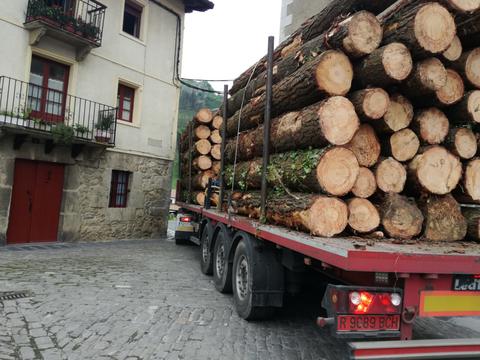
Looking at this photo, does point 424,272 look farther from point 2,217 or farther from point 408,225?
point 2,217

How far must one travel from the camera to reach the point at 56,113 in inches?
406

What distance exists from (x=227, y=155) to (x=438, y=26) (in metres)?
3.96

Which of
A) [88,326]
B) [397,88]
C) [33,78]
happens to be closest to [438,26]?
[397,88]

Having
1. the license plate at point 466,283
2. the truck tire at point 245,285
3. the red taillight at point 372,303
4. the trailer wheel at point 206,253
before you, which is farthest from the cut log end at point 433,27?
the trailer wheel at point 206,253

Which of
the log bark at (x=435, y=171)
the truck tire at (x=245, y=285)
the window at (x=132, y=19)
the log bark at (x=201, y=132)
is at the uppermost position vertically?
the window at (x=132, y=19)

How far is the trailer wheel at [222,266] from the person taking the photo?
5.38m

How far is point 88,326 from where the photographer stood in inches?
160

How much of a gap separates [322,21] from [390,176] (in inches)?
81.0

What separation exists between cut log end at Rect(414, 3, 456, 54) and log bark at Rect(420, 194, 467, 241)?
1397 millimetres

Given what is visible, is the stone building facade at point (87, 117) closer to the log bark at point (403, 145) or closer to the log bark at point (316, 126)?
the log bark at point (316, 126)

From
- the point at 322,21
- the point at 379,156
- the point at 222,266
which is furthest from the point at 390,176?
the point at 222,266

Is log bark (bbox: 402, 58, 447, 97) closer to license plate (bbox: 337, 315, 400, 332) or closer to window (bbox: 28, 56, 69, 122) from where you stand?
license plate (bbox: 337, 315, 400, 332)

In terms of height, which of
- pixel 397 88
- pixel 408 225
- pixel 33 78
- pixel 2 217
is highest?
pixel 33 78

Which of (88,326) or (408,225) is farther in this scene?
(88,326)
